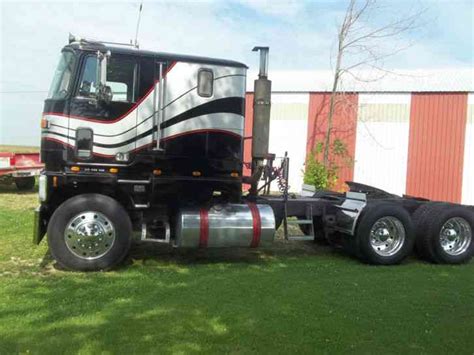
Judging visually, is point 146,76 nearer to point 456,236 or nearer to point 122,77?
point 122,77

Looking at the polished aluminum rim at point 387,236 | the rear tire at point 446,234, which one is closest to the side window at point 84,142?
the polished aluminum rim at point 387,236

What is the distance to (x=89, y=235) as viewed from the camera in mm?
7719

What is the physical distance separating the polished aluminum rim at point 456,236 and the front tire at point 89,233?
16.8 feet

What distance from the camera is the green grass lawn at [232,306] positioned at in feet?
16.6

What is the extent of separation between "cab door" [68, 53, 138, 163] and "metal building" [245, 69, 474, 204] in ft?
35.4

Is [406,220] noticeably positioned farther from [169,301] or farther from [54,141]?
[54,141]

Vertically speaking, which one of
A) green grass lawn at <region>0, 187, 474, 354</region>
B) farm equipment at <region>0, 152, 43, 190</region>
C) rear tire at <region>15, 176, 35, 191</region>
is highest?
farm equipment at <region>0, 152, 43, 190</region>

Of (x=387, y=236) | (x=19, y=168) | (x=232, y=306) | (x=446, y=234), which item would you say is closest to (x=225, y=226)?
(x=232, y=306)

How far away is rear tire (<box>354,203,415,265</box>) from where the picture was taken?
886cm

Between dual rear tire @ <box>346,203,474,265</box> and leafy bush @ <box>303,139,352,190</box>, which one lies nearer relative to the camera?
dual rear tire @ <box>346,203,474,265</box>

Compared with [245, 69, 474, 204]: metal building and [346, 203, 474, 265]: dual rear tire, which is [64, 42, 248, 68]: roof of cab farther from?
[245, 69, 474, 204]: metal building

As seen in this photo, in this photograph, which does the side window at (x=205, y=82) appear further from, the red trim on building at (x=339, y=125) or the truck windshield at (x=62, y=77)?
the red trim on building at (x=339, y=125)

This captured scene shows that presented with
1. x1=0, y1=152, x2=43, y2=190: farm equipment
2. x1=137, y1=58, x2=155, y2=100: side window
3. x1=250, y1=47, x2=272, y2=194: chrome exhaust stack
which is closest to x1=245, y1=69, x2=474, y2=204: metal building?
x1=0, y1=152, x2=43, y2=190: farm equipment

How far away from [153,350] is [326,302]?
7.99ft
